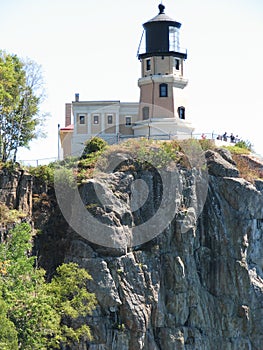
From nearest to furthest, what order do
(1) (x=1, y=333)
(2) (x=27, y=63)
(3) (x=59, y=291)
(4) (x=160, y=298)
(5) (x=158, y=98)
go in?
(1) (x=1, y=333) < (3) (x=59, y=291) < (4) (x=160, y=298) < (2) (x=27, y=63) < (5) (x=158, y=98)

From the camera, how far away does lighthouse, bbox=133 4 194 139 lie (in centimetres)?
7162

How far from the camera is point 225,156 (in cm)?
6372

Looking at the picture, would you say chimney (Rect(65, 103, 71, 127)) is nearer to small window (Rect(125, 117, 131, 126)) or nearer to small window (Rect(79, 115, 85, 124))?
small window (Rect(79, 115, 85, 124))

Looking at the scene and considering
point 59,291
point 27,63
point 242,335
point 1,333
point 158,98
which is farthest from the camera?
point 158,98

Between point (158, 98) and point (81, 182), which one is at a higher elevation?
point (158, 98)

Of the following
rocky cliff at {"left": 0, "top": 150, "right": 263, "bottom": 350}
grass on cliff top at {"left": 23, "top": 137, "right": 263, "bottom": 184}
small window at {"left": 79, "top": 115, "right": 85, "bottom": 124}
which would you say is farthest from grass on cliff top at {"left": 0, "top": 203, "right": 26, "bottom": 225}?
small window at {"left": 79, "top": 115, "right": 85, "bottom": 124}

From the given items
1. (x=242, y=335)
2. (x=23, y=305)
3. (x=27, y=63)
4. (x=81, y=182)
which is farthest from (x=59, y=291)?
(x=27, y=63)

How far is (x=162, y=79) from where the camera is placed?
236ft

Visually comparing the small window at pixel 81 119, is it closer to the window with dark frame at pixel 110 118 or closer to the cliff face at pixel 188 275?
the window with dark frame at pixel 110 118

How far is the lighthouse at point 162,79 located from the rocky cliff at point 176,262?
890 cm

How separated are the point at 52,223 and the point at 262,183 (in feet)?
46.0

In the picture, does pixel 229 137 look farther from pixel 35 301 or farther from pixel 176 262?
pixel 35 301

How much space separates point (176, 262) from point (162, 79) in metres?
17.9

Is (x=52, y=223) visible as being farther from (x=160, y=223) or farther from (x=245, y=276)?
(x=245, y=276)
